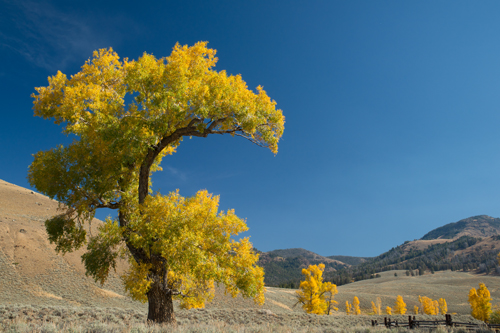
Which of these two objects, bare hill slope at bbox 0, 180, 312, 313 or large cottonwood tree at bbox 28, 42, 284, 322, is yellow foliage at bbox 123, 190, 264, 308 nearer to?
large cottonwood tree at bbox 28, 42, 284, 322

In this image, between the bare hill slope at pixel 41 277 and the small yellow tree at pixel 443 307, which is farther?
the small yellow tree at pixel 443 307

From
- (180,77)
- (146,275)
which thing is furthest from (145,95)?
(146,275)

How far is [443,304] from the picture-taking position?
252 feet

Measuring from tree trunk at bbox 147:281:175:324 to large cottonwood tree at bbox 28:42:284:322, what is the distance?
0.04 m

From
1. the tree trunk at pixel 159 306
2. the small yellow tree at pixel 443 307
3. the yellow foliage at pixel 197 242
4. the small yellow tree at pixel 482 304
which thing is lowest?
the small yellow tree at pixel 443 307

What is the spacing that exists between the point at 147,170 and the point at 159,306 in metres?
5.18

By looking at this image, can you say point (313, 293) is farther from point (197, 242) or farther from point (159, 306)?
point (197, 242)

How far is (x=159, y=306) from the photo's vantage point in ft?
33.8

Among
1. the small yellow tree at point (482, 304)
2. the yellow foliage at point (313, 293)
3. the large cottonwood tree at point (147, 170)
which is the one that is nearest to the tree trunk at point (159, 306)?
the large cottonwood tree at point (147, 170)

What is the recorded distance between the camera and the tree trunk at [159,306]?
10188 millimetres

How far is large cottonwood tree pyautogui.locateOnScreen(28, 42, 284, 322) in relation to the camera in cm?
933

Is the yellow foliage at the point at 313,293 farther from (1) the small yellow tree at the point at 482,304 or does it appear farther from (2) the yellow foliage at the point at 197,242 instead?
(2) the yellow foliage at the point at 197,242

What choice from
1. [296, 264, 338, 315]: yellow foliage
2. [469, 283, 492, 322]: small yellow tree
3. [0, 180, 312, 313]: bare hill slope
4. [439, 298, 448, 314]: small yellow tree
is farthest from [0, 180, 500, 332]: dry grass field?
[439, 298, 448, 314]: small yellow tree

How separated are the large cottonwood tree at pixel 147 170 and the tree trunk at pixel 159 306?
37 mm
